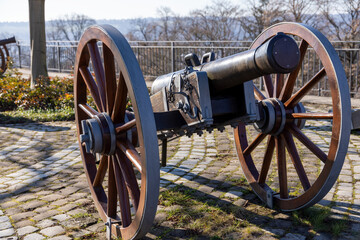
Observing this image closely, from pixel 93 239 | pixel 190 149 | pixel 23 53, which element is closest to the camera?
pixel 93 239

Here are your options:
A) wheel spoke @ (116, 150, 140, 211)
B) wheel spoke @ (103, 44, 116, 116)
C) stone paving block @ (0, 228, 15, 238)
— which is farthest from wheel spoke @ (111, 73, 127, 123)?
stone paving block @ (0, 228, 15, 238)

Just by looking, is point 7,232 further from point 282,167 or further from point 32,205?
point 282,167

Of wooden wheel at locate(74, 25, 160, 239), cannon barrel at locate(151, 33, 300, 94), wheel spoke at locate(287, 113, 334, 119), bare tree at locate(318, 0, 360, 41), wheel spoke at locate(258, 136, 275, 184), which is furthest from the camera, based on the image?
bare tree at locate(318, 0, 360, 41)

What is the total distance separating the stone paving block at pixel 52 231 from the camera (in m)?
3.37

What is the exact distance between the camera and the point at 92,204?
3.99 metres

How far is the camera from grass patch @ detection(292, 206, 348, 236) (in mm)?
3285

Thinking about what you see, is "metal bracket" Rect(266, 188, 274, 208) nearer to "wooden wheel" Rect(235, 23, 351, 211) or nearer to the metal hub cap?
"wooden wheel" Rect(235, 23, 351, 211)

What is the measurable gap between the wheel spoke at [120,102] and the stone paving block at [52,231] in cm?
102

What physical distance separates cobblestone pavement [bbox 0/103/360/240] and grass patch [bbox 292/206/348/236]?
5 centimetres

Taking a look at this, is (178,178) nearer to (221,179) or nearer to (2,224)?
(221,179)

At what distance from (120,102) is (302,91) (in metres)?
1.42

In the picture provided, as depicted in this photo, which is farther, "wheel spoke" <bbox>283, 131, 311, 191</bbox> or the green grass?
the green grass

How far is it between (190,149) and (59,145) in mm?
1912

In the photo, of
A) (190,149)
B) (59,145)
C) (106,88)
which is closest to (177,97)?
(106,88)
